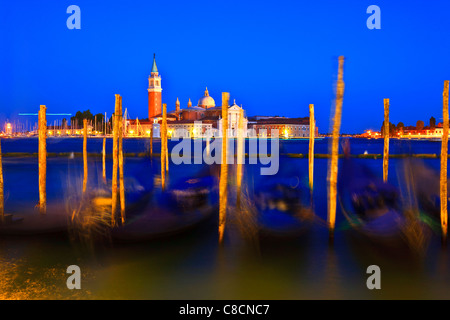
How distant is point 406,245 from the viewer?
7.34 m

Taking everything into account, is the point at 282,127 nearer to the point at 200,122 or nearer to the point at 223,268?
the point at 200,122

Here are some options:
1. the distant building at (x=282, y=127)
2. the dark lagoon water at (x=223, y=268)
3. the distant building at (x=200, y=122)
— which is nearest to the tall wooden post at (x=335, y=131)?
the dark lagoon water at (x=223, y=268)

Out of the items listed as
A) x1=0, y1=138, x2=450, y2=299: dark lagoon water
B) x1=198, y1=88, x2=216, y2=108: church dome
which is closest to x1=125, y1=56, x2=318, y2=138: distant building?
x1=198, y1=88, x2=216, y2=108: church dome

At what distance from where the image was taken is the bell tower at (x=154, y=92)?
89.7 metres

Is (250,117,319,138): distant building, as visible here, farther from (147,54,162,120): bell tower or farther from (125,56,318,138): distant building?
(147,54,162,120): bell tower

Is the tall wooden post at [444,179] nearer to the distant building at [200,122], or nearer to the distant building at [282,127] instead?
the distant building at [200,122]

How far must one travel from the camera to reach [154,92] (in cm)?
9038

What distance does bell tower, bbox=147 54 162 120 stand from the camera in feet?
294

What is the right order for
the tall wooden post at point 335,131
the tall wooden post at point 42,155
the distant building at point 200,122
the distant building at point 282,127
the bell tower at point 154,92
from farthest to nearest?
the distant building at point 282,127 < the bell tower at point 154,92 < the distant building at point 200,122 < the tall wooden post at point 42,155 < the tall wooden post at point 335,131

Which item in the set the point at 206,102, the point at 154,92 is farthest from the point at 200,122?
the point at 206,102

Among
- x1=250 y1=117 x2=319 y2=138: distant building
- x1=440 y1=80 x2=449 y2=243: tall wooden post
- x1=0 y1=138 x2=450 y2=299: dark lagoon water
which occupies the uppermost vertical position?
x1=250 y1=117 x2=319 y2=138: distant building

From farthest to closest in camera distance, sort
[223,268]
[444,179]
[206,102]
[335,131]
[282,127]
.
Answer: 1. [206,102]
2. [282,127]
3. [335,131]
4. [444,179]
5. [223,268]

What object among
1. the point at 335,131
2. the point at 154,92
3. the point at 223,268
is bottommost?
the point at 223,268

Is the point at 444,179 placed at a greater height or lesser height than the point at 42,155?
lesser
